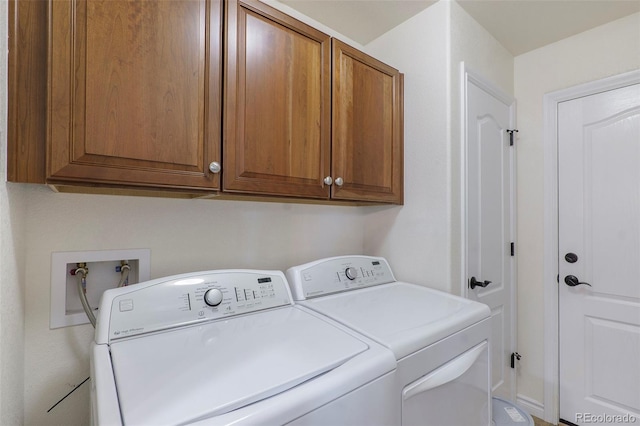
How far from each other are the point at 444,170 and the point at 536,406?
173 cm

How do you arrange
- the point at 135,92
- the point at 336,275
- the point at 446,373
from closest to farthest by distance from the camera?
the point at 135,92
the point at 446,373
the point at 336,275

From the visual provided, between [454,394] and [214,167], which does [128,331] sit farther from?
[454,394]

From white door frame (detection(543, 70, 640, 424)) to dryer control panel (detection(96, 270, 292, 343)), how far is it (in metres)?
1.79

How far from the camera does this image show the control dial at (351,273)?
1.50m

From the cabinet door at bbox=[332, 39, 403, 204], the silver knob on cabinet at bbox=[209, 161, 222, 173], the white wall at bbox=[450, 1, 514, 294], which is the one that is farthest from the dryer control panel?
the white wall at bbox=[450, 1, 514, 294]

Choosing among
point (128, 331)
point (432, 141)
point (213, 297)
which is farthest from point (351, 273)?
point (128, 331)

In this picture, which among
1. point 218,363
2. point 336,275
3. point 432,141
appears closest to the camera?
point 218,363

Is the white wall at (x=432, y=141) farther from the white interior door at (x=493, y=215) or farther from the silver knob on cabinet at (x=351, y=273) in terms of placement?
the silver knob on cabinet at (x=351, y=273)

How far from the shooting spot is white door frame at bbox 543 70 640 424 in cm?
193

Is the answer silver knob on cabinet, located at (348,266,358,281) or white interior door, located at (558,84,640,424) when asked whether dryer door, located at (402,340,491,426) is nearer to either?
silver knob on cabinet, located at (348,266,358,281)

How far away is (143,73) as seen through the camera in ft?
2.93

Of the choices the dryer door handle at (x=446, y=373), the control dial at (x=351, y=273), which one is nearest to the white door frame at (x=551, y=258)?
the dryer door handle at (x=446, y=373)

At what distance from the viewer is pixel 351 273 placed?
4.96 ft

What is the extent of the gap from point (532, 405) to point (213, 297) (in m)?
2.24
